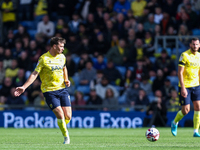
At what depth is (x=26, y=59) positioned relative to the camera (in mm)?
19016

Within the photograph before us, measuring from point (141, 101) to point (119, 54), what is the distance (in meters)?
2.68

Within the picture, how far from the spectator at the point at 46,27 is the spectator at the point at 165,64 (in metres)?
5.08

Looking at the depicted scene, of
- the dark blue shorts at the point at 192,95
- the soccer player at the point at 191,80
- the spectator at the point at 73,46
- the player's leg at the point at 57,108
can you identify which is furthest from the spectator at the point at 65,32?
the player's leg at the point at 57,108

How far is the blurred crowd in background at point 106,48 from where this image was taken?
57.5ft

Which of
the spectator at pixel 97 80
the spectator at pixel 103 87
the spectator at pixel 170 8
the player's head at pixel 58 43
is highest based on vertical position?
the spectator at pixel 170 8

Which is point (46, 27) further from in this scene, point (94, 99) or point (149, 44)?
point (94, 99)

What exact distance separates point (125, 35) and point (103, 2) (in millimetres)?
3024

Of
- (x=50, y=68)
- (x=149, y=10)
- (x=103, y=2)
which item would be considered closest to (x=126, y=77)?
(x=149, y=10)

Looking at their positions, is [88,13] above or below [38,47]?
above

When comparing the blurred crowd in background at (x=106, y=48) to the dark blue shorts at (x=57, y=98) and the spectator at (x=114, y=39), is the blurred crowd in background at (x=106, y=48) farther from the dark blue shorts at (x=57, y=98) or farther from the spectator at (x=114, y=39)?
the dark blue shorts at (x=57, y=98)

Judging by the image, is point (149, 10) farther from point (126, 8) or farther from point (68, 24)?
point (68, 24)

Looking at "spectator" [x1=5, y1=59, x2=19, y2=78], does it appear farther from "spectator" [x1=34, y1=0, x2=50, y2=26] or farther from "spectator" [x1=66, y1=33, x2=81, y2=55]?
"spectator" [x1=34, y1=0, x2=50, y2=26]

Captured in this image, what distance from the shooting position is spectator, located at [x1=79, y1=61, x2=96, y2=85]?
18206mm

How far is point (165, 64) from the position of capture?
18.3 meters
